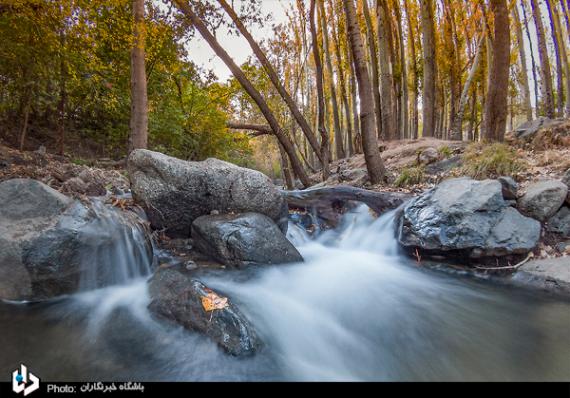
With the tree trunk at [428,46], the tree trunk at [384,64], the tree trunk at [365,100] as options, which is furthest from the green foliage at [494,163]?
the tree trunk at [428,46]

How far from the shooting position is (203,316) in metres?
2.49

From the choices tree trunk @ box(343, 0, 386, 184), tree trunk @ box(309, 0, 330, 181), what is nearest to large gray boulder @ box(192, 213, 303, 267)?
tree trunk @ box(343, 0, 386, 184)

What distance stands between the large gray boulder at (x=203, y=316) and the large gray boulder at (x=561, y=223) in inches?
160

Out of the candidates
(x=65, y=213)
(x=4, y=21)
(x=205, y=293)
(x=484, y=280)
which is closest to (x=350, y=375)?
(x=205, y=293)

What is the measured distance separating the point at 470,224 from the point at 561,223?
3.90ft

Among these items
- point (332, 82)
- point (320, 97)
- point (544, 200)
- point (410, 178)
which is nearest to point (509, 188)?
point (544, 200)

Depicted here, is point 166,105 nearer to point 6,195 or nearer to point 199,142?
point 199,142

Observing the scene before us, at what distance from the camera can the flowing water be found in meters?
2.24

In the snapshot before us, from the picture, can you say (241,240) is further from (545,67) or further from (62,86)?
(545,67)

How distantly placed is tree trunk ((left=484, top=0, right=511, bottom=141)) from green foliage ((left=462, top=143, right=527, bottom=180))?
0.75m

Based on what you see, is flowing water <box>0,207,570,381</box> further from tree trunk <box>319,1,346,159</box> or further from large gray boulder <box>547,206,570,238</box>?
tree trunk <box>319,1,346,159</box>

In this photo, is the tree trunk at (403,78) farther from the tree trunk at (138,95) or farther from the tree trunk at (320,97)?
the tree trunk at (138,95)

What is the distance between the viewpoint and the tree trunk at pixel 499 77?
5.66 m

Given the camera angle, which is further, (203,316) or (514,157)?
(514,157)
